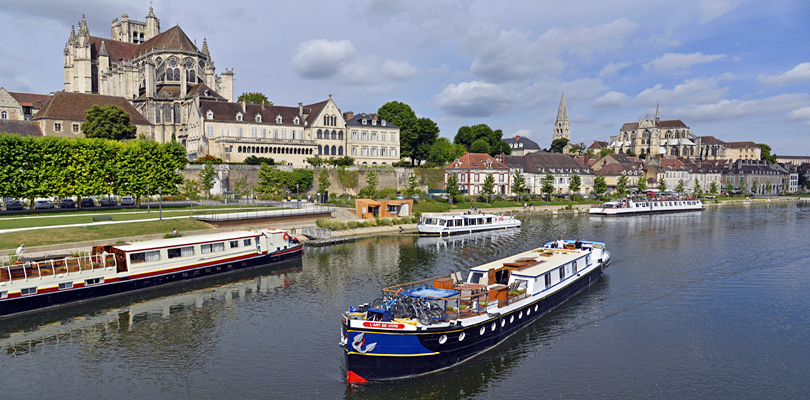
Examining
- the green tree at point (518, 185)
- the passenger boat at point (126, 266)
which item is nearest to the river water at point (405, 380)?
the passenger boat at point (126, 266)

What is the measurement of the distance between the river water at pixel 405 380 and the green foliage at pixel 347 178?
1800 inches

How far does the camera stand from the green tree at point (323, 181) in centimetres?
8112

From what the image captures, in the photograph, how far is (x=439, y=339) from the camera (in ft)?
69.5

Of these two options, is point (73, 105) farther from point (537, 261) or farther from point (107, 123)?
point (537, 261)

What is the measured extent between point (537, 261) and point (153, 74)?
96100 millimetres

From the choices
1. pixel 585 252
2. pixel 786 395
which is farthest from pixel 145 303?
pixel 786 395

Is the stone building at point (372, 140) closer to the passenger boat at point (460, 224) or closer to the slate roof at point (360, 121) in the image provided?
the slate roof at point (360, 121)

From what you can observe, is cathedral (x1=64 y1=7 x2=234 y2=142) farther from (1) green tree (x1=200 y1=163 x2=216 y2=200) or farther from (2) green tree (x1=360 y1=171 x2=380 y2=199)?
(2) green tree (x1=360 y1=171 x2=380 y2=199)

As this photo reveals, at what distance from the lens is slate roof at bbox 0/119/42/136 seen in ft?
262

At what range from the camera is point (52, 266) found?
30250mm

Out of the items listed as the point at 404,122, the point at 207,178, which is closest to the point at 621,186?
the point at 404,122

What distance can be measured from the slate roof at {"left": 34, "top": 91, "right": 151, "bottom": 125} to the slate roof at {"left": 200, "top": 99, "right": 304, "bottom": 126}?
18.5 meters

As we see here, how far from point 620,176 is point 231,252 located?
366ft

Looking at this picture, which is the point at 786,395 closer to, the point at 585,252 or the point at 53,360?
the point at 585,252
